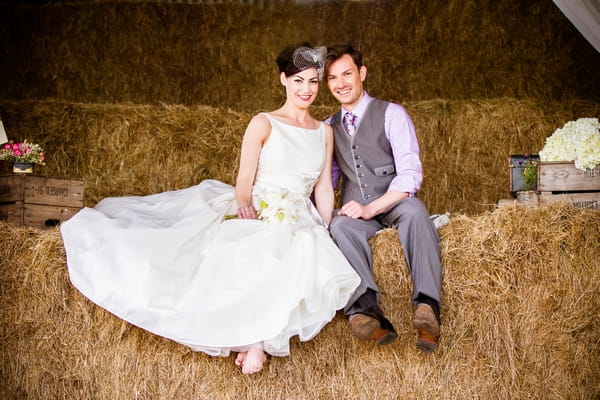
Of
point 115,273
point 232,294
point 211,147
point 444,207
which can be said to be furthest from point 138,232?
point 444,207

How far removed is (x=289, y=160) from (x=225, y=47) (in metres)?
2.84

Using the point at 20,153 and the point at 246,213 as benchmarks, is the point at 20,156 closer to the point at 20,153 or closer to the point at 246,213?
the point at 20,153

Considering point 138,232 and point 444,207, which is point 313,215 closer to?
point 138,232

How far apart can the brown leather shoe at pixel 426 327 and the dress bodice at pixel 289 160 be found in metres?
0.92

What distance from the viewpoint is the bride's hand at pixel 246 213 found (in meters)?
3.23

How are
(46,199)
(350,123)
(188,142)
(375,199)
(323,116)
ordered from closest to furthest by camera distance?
(375,199)
(350,123)
(46,199)
(188,142)
(323,116)

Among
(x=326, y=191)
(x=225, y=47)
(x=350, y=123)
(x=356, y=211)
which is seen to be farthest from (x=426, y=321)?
(x=225, y=47)

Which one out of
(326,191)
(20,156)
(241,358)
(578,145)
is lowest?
(241,358)

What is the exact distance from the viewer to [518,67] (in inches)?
213

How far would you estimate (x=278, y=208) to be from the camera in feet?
10.1

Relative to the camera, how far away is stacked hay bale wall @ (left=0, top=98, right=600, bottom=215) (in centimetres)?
470

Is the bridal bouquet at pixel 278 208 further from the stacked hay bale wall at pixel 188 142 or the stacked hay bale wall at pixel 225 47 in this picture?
the stacked hay bale wall at pixel 225 47

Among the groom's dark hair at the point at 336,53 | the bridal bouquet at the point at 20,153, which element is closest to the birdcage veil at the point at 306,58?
the groom's dark hair at the point at 336,53

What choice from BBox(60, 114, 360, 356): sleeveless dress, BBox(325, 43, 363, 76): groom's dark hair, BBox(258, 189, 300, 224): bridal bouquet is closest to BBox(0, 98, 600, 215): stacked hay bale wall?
BBox(325, 43, 363, 76): groom's dark hair
